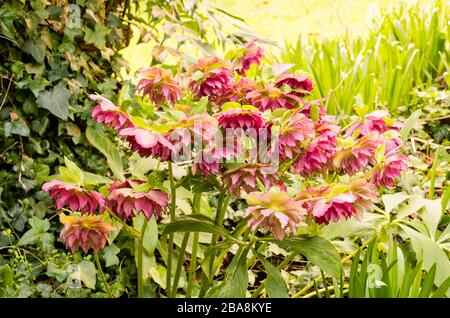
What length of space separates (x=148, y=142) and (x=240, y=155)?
24 cm

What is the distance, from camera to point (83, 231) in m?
1.67

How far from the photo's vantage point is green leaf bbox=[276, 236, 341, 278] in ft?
5.44

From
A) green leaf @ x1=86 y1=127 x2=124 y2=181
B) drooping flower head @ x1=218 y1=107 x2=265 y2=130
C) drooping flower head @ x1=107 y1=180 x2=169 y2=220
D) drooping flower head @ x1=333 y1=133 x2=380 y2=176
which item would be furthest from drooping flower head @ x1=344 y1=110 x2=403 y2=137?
green leaf @ x1=86 y1=127 x2=124 y2=181

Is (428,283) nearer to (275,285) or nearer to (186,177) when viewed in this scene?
(275,285)

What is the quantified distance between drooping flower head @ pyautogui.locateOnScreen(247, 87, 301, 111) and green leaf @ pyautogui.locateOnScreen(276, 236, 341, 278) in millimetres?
342

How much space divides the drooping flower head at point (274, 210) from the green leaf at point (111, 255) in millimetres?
863

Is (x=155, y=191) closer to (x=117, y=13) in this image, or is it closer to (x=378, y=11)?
(x=117, y=13)

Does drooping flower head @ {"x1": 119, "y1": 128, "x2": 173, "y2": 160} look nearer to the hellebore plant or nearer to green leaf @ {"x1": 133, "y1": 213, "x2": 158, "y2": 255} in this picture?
the hellebore plant

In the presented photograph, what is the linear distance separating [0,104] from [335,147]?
1.17 meters

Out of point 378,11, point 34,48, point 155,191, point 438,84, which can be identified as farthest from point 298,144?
point 378,11

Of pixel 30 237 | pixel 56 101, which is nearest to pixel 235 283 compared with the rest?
pixel 30 237

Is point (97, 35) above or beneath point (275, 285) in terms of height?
above

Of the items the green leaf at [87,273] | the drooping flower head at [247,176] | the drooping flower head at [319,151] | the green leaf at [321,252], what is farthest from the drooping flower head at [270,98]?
the green leaf at [87,273]
